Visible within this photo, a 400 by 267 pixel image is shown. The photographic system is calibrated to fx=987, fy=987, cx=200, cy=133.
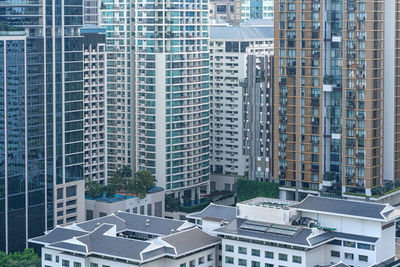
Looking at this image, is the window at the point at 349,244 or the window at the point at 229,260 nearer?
the window at the point at 349,244

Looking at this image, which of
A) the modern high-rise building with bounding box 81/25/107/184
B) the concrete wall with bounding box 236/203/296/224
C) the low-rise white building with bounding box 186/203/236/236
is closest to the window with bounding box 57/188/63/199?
the modern high-rise building with bounding box 81/25/107/184

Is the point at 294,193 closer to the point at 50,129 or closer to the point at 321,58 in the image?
the point at 321,58

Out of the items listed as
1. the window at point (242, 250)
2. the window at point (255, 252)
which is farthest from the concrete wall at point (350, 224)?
the window at point (242, 250)

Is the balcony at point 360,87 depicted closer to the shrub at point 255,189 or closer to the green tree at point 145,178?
the shrub at point 255,189

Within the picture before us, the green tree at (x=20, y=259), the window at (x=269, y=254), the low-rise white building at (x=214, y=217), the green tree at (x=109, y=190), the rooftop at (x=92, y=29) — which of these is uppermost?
the rooftop at (x=92, y=29)

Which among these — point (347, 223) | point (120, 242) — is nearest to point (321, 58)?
point (347, 223)

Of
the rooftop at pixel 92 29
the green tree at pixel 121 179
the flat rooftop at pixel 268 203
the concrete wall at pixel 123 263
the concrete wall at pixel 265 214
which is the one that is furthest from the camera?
the rooftop at pixel 92 29
